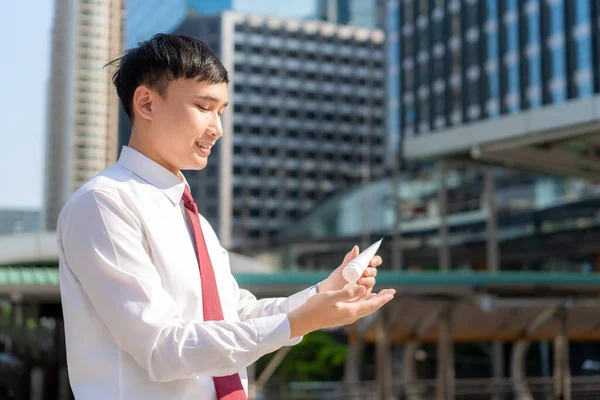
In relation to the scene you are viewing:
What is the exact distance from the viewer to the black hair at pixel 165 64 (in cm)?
191

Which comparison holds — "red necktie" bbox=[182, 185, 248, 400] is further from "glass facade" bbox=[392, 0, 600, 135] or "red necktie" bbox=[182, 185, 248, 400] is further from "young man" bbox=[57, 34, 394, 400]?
"glass facade" bbox=[392, 0, 600, 135]

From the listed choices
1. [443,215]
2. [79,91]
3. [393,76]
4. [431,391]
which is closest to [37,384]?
[431,391]

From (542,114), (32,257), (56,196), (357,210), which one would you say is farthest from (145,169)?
(357,210)

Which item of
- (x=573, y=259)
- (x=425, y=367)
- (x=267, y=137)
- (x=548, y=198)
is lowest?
(x=425, y=367)

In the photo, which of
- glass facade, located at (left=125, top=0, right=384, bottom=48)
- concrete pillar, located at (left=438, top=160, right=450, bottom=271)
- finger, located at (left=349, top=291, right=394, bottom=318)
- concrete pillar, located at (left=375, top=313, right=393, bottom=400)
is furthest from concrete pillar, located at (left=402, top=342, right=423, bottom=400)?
glass facade, located at (left=125, top=0, right=384, bottom=48)

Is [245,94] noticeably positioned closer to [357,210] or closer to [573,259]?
[357,210]

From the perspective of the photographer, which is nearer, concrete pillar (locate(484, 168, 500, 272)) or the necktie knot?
the necktie knot

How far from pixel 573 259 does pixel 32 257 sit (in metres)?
30.1

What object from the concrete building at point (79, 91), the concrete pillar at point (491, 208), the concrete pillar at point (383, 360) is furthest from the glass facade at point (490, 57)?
the concrete building at point (79, 91)

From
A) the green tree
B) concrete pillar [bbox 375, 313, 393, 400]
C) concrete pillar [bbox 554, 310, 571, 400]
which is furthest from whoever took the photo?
the green tree

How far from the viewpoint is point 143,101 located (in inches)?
76.4

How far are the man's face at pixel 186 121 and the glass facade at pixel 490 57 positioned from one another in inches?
1900

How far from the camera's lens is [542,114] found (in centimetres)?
1462

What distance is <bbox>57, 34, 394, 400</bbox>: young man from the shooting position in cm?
170
